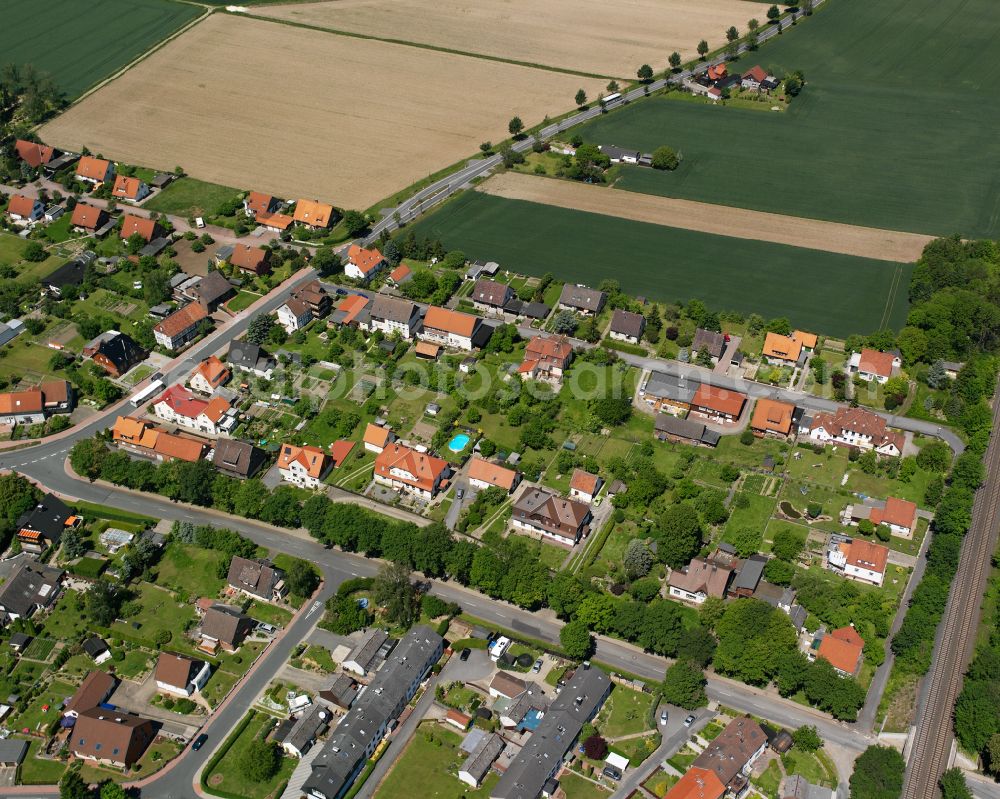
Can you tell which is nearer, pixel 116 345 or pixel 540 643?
pixel 540 643

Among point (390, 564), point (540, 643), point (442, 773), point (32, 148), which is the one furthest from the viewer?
point (32, 148)

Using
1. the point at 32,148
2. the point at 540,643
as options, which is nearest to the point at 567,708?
the point at 540,643

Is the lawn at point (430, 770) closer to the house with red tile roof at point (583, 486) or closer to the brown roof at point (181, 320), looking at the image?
the house with red tile roof at point (583, 486)

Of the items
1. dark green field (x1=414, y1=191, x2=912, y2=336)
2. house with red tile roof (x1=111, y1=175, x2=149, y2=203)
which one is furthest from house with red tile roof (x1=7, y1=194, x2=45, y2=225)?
dark green field (x1=414, y1=191, x2=912, y2=336)

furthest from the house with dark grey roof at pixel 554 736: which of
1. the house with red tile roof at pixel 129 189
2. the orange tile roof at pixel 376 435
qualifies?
the house with red tile roof at pixel 129 189

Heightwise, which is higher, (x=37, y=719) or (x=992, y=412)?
(x=992, y=412)

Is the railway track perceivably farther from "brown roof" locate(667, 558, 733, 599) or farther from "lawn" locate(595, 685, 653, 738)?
"lawn" locate(595, 685, 653, 738)

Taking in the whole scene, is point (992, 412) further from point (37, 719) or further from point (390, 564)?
point (37, 719)
